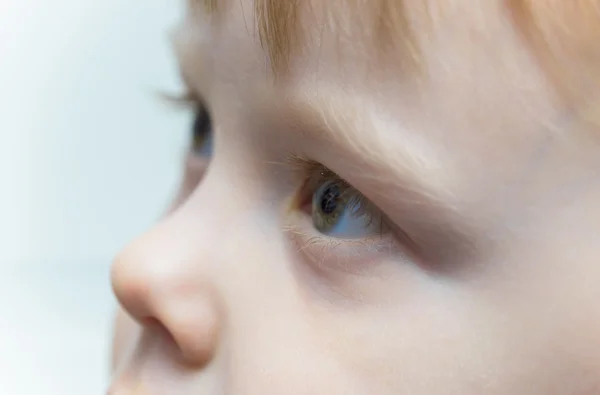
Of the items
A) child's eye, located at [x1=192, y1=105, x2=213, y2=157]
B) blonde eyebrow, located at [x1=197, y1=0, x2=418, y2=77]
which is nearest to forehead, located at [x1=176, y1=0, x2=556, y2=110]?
blonde eyebrow, located at [x1=197, y1=0, x2=418, y2=77]

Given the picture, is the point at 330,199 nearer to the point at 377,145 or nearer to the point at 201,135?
the point at 377,145

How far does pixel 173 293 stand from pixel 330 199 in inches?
3.6

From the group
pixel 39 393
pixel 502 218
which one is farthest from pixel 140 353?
pixel 39 393

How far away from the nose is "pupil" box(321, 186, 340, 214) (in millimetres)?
68

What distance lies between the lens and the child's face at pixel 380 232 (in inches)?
11.4

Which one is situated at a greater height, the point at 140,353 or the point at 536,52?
the point at 536,52

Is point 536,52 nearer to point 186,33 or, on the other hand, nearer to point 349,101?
point 349,101

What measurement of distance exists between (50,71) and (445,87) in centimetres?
66

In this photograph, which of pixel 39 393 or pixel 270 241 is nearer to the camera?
pixel 270 241

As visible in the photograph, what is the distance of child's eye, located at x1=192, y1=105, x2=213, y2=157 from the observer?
48cm

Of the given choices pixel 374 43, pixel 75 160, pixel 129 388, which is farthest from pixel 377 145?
pixel 75 160

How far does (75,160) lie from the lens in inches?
34.2

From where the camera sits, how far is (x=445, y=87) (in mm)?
294

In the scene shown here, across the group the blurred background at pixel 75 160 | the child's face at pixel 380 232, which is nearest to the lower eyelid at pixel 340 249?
the child's face at pixel 380 232
